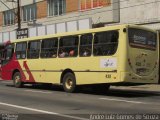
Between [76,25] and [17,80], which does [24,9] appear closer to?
[76,25]

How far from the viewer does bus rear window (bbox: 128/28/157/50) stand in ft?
63.3

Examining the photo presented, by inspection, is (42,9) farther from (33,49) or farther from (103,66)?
(103,66)

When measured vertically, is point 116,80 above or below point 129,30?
below

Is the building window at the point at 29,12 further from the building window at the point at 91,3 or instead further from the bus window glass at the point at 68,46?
the bus window glass at the point at 68,46

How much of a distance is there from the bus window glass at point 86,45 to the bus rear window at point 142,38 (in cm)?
209

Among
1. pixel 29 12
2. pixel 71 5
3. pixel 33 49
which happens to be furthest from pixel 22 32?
pixel 33 49

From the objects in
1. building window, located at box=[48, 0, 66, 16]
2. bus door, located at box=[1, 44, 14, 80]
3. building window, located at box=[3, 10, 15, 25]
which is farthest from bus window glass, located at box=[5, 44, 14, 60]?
building window, located at box=[3, 10, 15, 25]

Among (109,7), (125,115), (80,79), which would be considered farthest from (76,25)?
(125,115)

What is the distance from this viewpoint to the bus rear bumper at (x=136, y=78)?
741 inches

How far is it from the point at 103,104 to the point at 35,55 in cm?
919

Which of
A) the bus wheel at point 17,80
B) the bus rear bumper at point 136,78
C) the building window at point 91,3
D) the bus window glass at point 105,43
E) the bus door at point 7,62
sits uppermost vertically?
the building window at point 91,3

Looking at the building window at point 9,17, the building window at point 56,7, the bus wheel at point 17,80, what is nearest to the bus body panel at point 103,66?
the bus wheel at point 17,80

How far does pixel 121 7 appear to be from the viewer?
114 ft

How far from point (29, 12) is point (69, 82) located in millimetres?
27162
